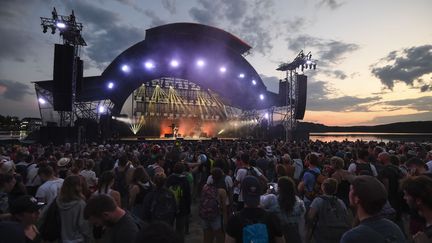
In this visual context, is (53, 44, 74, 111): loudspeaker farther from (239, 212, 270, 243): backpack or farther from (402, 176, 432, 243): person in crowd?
(402, 176, 432, 243): person in crowd

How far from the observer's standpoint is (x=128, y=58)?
2770 centimetres

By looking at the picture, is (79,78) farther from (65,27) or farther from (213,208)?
(213,208)

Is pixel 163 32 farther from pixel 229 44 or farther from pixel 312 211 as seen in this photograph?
pixel 312 211

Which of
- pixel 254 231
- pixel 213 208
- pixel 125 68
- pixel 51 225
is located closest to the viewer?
pixel 254 231

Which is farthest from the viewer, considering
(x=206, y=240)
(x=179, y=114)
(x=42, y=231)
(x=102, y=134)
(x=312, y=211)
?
(x=179, y=114)

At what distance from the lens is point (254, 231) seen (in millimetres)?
2711

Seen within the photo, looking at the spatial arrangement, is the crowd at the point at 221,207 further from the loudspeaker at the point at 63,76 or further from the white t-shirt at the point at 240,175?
the loudspeaker at the point at 63,76

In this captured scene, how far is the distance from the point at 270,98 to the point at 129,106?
1604 cm

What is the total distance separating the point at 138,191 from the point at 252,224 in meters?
2.52

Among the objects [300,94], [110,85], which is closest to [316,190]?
[300,94]

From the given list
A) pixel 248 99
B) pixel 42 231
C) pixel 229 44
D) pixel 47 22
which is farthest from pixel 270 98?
pixel 42 231

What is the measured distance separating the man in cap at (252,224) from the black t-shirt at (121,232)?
889 millimetres

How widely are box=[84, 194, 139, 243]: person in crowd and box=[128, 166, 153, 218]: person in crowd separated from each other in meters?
2.05

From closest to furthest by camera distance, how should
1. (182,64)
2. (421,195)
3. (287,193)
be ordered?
(421,195) < (287,193) < (182,64)
